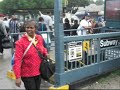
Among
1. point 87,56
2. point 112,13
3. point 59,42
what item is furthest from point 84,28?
point 59,42

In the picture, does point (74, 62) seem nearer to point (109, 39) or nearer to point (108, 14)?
point (109, 39)

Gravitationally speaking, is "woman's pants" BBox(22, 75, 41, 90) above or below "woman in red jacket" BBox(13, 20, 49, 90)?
below

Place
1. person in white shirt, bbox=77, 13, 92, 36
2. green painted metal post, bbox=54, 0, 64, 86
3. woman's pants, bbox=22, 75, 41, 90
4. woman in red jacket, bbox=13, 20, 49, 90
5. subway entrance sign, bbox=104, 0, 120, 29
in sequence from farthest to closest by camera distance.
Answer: person in white shirt, bbox=77, 13, 92, 36 → subway entrance sign, bbox=104, 0, 120, 29 → green painted metal post, bbox=54, 0, 64, 86 → woman's pants, bbox=22, 75, 41, 90 → woman in red jacket, bbox=13, 20, 49, 90

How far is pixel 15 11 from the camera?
21.7 metres

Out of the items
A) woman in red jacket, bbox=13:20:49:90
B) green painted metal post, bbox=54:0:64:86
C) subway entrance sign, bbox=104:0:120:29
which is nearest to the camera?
woman in red jacket, bbox=13:20:49:90

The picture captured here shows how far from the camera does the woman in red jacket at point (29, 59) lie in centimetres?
435

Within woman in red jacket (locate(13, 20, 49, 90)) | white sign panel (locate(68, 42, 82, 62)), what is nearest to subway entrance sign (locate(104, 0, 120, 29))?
white sign panel (locate(68, 42, 82, 62))

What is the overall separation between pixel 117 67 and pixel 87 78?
1260 mm

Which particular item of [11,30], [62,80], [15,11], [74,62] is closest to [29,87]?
[62,80]

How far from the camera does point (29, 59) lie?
175 inches

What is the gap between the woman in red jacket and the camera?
4348 mm

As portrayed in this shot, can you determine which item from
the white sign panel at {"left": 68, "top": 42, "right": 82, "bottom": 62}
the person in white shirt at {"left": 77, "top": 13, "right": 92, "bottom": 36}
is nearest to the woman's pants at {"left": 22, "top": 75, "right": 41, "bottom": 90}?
the white sign panel at {"left": 68, "top": 42, "right": 82, "bottom": 62}

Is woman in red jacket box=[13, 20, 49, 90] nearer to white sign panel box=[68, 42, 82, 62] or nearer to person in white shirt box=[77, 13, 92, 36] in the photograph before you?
white sign panel box=[68, 42, 82, 62]

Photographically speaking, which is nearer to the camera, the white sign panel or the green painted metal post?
the green painted metal post
